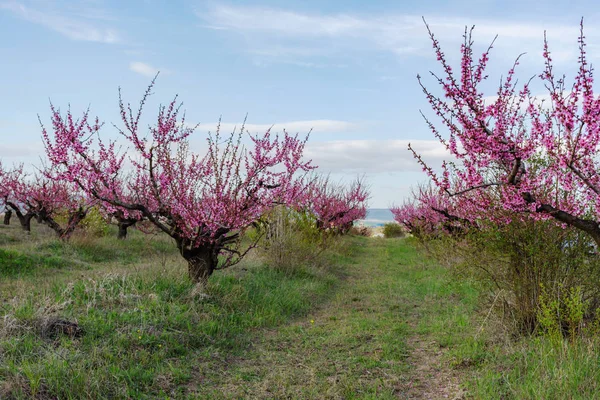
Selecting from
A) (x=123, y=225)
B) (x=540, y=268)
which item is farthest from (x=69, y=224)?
(x=540, y=268)

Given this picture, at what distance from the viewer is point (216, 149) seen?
8.85 m

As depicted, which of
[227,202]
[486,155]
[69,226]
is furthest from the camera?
[69,226]

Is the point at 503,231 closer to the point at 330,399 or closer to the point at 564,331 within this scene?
the point at 564,331

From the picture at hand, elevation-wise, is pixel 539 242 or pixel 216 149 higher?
pixel 216 149

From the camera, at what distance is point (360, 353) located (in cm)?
645

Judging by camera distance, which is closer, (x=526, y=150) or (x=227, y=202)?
(x=526, y=150)

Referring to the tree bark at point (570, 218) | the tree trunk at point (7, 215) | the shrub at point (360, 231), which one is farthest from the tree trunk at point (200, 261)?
the shrub at point (360, 231)

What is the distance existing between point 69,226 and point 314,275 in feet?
31.4

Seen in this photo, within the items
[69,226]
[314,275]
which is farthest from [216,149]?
[69,226]

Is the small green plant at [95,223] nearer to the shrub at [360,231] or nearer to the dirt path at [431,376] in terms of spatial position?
the dirt path at [431,376]

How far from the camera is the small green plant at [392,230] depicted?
37741 millimetres

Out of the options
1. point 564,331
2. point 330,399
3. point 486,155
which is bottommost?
point 330,399

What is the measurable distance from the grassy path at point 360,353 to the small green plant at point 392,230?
89.1ft

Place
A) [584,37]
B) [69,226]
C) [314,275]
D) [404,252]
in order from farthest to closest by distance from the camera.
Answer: [404,252], [69,226], [314,275], [584,37]
